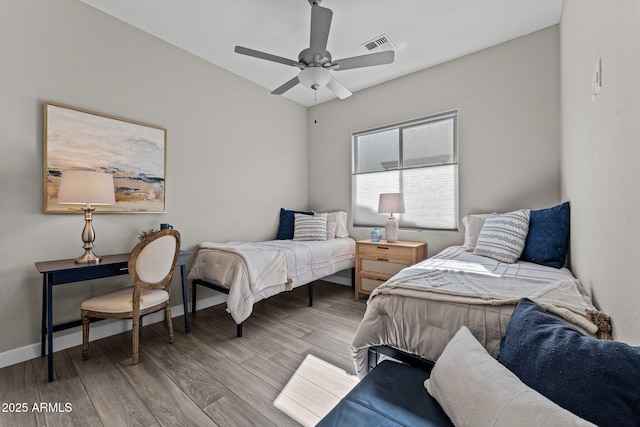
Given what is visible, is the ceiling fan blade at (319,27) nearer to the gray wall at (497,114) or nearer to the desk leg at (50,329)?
the gray wall at (497,114)

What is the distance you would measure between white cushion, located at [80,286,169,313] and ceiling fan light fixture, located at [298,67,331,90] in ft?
7.44

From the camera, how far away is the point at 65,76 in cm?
221

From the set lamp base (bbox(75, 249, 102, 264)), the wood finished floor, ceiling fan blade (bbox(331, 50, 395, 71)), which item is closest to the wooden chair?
the wood finished floor

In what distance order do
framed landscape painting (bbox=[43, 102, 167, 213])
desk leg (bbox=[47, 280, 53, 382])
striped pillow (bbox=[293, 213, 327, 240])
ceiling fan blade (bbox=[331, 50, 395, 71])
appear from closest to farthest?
desk leg (bbox=[47, 280, 53, 382])
framed landscape painting (bbox=[43, 102, 167, 213])
ceiling fan blade (bbox=[331, 50, 395, 71])
striped pillow (bbox=[293, 213, 327, 240])

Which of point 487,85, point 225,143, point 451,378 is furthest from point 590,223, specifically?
point 225,143

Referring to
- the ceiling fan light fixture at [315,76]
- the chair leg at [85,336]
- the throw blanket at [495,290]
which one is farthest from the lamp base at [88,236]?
the throw blanket at [495,290]

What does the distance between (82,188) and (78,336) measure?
1289 mm

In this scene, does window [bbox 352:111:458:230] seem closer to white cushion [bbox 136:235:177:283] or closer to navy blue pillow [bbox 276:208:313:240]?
navy blue pillow [bbox 276:208:313:240]

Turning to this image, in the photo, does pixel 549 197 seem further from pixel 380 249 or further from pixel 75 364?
pixel 75 364

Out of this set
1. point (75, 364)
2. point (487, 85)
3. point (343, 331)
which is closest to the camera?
point (75, 364)

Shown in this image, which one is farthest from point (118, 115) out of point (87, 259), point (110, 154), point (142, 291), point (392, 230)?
point (392, 230)

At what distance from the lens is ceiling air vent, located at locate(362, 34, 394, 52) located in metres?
2.74

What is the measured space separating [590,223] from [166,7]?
3.51 m

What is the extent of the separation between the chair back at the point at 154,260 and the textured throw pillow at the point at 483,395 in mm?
2042
